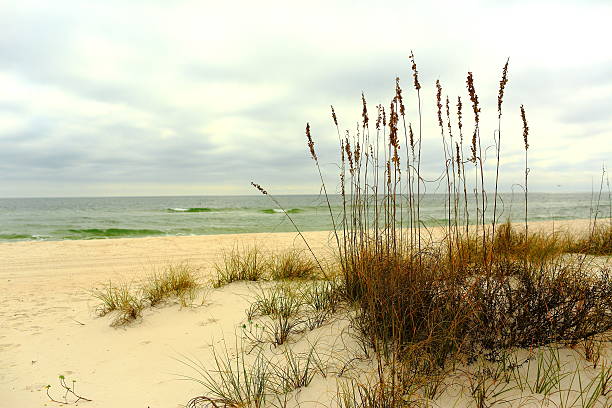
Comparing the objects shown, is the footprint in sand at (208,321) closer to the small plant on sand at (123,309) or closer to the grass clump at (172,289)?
the grass clump at (172,289)

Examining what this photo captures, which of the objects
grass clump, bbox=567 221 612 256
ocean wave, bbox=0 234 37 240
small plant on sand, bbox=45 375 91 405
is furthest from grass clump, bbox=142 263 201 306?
ocean wave, bbox=0 234 37 240

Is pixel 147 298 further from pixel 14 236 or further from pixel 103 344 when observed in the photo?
pixel 14 236

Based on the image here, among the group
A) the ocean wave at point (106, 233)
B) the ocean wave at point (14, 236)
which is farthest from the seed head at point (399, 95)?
the ocean wave at point (14, 236)

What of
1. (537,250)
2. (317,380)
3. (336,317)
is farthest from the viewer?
(537,250)

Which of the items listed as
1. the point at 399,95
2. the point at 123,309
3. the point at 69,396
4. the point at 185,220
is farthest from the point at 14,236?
the point at 399,95

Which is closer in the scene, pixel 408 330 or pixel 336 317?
pixel 408 330

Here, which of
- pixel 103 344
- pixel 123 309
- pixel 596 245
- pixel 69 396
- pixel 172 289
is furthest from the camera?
pixel 596 245

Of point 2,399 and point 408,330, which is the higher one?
point 408,330

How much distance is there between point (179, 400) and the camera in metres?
2.55

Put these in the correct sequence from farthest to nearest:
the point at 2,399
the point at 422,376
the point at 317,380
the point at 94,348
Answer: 1. the point at 94,348
2. the point at 2,399
3. the point at 317,380
4. the point at 422,376

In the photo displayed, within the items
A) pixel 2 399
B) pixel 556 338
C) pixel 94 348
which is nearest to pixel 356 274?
pixel 556 338

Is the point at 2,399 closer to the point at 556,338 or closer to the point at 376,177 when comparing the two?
the point at 376,177

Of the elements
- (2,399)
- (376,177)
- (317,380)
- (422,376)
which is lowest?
(2,399)

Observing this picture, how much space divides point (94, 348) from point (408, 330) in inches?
117
